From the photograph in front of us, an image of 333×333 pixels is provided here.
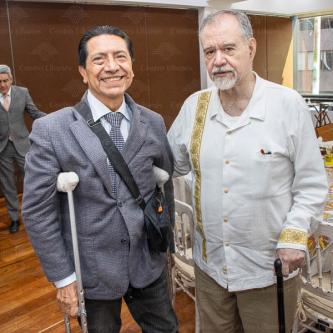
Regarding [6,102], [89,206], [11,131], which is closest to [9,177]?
[11,131]

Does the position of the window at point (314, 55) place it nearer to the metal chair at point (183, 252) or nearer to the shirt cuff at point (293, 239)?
the metal chair at point (183, 252)

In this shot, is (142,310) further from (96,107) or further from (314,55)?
(314,55)

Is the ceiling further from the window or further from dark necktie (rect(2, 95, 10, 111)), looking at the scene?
dark necktie (rect(2, 95, 10, 111))

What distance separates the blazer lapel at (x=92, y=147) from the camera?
1326mm

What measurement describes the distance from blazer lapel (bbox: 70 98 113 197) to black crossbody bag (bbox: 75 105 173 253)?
0.02 meters

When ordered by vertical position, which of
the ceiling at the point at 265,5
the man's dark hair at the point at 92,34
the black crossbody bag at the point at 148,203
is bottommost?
the black crossbody bag at the point at 148,203

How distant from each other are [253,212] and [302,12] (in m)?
7.72

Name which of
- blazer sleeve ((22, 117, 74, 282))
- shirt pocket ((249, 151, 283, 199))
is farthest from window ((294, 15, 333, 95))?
blazer sleeve ((22, 117, 74, 282))

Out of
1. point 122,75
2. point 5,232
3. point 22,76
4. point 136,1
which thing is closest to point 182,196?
point 122,75

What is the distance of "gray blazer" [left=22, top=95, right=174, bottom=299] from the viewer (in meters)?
1.31

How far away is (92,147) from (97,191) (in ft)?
0.47

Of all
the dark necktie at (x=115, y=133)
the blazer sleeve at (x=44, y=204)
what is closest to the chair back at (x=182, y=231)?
the dark necktie at (x=115, y=133)

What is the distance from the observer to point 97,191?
135 centimetres

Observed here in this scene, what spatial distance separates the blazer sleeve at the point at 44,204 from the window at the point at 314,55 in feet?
26.4
